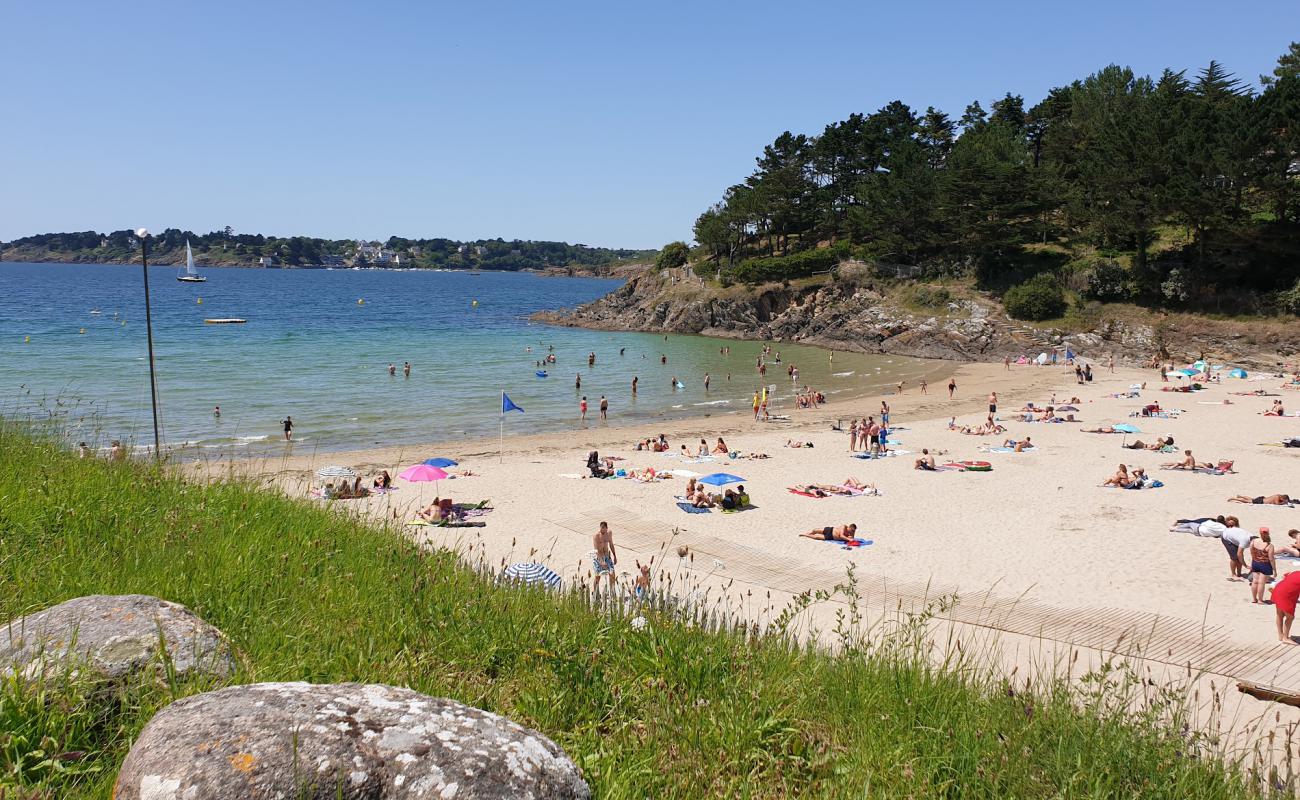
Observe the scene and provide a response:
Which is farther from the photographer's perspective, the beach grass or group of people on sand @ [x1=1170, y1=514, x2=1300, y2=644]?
group of people on sand @ [x1=1170, y1=514, x2=1300, y2=644]

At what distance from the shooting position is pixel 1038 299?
52469 millimetres

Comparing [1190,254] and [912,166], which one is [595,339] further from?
[1190,254]

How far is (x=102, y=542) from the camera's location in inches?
203

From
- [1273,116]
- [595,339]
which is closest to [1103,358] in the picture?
[1273,116]

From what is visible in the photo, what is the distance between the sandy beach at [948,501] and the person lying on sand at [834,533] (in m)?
0.27

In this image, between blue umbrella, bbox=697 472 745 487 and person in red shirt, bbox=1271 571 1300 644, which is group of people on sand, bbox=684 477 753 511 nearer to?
blue umbrella, bbox=697 472 745 487

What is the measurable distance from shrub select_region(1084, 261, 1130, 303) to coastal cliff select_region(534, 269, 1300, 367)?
1.24m

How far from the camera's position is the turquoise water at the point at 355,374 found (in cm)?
3212

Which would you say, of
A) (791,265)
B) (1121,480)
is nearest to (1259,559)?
(1121,480)

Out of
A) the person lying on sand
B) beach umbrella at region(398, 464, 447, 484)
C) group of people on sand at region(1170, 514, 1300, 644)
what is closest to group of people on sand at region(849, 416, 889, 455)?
the person lying on sand

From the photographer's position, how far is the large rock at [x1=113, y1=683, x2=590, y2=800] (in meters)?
2.43

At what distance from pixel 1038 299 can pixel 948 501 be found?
37.8m

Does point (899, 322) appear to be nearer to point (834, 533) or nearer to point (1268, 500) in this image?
point (1268, 500)

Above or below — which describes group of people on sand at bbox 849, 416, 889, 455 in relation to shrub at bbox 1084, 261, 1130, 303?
below
